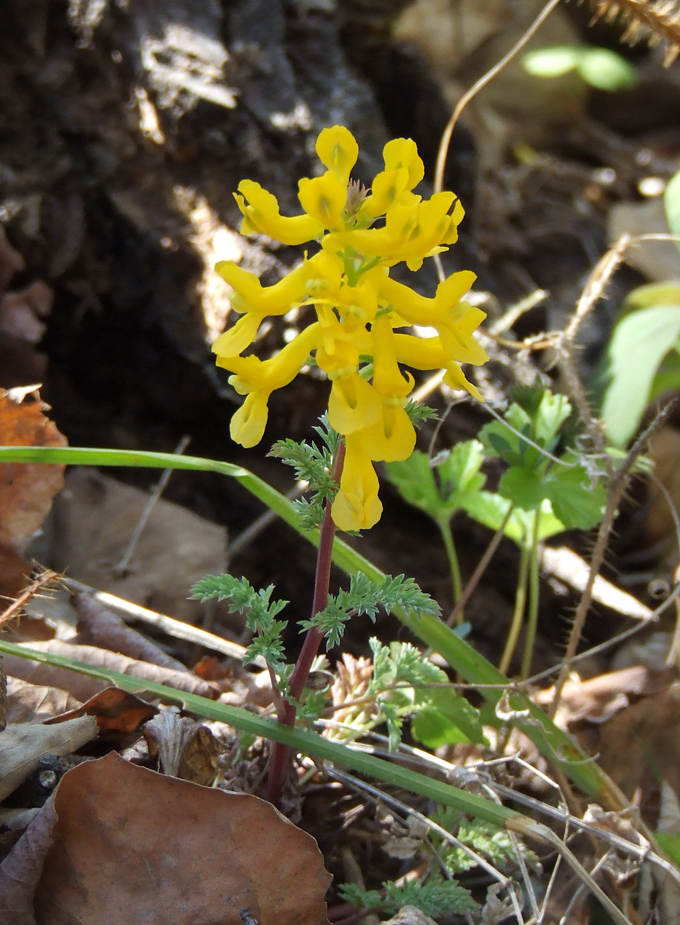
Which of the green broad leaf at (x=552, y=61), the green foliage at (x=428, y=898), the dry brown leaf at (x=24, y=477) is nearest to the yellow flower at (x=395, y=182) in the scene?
the dry brown leaf at (x=24, y=477)

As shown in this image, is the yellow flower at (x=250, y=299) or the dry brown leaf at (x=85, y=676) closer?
the yellow flower at (x=250, y=299)

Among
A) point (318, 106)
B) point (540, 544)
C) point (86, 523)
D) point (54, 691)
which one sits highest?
point (318, 106)

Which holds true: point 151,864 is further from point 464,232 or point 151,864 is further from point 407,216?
point 464,232

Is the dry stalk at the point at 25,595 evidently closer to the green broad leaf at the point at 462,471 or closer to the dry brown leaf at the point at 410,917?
the dry brown leaf at the point at 410,917

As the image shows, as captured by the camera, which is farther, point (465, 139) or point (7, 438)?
point (465, 139)

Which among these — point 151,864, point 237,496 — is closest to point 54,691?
point 151,864

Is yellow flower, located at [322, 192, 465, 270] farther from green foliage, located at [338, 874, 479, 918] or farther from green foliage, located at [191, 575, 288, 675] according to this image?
green foliage, located at [338, 874, 479, 918]

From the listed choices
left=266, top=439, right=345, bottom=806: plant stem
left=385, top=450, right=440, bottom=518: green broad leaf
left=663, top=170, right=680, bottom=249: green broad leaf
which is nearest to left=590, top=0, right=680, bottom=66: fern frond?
left=663, top=170, right=680, bottom=249: green broad leaf
